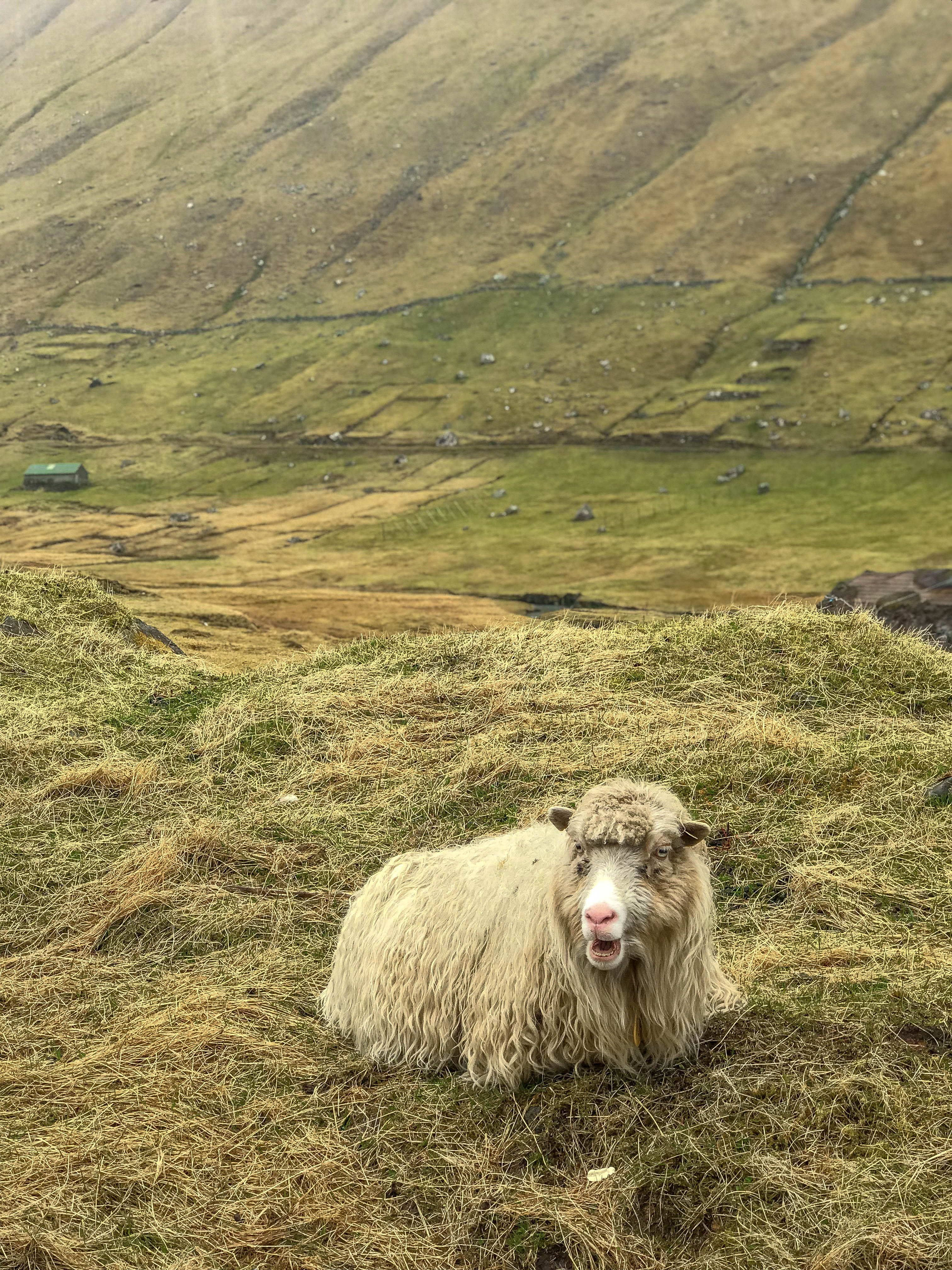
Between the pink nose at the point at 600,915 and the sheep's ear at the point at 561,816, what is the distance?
0.74m

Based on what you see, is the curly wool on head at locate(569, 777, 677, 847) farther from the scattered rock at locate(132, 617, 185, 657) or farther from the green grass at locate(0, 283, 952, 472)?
the green grass at locate(0, 283, 952, 472)

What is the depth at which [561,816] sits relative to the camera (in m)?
6.75

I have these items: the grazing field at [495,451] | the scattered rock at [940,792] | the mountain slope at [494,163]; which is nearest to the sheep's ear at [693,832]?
the scattered rock at [940,792]

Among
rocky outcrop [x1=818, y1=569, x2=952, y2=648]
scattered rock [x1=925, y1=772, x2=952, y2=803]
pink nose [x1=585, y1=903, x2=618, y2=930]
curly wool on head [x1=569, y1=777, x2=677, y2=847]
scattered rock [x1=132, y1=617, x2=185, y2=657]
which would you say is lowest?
rocky outcrop [x1=818, y1=569, x2=952, y2=648]

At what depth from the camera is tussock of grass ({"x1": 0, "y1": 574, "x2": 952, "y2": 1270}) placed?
19.4 ft

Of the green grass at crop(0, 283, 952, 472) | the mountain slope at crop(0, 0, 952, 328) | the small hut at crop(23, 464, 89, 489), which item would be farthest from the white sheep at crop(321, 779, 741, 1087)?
the mountain slope at crop(0, 0, 952, 328)

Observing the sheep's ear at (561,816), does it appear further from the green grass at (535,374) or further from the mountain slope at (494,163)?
the mountain slope at (494,163)

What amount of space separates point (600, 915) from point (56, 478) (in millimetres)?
97239

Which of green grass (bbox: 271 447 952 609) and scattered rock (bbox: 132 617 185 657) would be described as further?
green grass (bbox: 271 447 952 609)

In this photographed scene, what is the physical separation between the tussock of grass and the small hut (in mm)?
84901

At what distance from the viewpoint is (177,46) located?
19400cm

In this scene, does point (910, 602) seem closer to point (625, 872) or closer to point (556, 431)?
point (625, 872)

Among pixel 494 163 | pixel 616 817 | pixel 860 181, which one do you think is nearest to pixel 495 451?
pixel 860 181

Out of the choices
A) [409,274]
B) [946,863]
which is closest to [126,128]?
[409,274]
